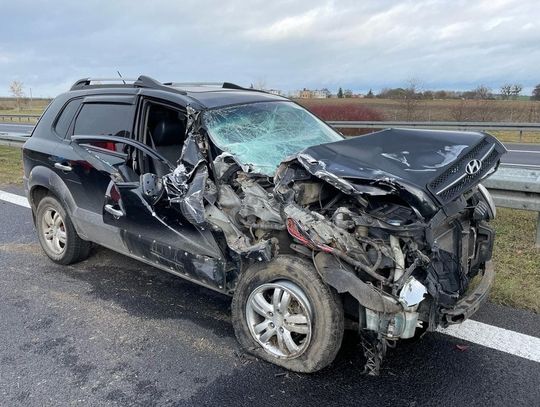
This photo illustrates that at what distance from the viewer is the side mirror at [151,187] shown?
3.64 m

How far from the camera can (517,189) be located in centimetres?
486

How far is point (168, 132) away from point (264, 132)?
85 cm

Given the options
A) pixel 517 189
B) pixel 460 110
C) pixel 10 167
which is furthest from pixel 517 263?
pixel 460 110

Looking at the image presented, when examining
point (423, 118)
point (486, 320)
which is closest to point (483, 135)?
point (486, 320)

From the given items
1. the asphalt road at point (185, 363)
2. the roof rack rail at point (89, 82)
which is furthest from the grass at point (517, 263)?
the roof rack rail at point (89, 82)

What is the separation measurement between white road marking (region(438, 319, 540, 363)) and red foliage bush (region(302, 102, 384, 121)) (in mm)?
15385

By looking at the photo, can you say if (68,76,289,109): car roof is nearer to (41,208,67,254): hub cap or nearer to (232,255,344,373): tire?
(41,208,67,254): hub cap

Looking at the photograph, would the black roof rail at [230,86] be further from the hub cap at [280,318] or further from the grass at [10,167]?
the grass at [10,167]

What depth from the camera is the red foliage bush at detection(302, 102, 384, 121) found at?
18734mm

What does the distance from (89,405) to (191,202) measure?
1.42 metres

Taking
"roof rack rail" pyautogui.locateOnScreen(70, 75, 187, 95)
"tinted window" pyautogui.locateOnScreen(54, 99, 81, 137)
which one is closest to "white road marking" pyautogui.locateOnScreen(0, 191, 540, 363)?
"roof rack rail" pyautogui.locateOnScreen(70, 75, 187, 95)

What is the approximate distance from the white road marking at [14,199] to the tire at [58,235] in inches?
107

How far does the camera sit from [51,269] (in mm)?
4891

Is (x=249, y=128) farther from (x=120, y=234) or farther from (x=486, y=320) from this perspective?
(x=486, y=320)
